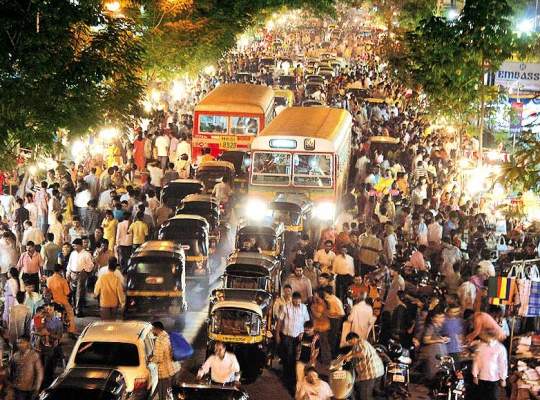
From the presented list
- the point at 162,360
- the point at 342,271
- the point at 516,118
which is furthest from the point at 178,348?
the point at 516,118

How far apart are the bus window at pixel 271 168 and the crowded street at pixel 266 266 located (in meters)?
0.04

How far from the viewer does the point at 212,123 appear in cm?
3209

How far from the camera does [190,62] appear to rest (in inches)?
1329

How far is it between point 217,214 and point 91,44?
826cm

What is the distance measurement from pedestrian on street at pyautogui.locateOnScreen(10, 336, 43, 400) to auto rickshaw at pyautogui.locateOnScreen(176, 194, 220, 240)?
10997mm

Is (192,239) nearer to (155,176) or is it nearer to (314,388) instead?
(155,176)

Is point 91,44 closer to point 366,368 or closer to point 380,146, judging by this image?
point 366,368

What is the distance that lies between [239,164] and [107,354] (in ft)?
61.0

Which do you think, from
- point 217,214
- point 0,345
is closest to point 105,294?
point 0,345

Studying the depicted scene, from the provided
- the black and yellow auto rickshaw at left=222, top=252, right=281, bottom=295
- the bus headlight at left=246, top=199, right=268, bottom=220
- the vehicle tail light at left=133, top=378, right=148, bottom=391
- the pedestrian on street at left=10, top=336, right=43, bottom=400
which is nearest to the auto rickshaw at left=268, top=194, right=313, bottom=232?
the bus headlight at left=246, top=199, right=268, bottom=220

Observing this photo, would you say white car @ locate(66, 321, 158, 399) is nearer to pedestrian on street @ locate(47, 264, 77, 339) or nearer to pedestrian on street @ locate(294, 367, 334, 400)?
pedestrian on street @ locate(294, 367, 334, 400)

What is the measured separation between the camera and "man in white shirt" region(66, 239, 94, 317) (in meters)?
18.4

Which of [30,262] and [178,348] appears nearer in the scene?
[178,348]

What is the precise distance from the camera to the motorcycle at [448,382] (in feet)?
45.3
